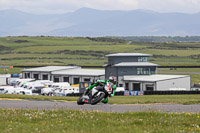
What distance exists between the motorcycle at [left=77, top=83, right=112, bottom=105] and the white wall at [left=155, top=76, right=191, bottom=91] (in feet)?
174

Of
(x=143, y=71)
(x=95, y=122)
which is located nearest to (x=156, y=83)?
(x=143, y=71)

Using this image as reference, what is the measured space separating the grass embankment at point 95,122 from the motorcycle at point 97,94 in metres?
2.42

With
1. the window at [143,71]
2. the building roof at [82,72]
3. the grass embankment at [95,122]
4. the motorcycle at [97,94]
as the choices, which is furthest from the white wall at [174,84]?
the grass embankment at [95,122]

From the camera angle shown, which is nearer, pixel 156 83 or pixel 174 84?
pixel 156 83

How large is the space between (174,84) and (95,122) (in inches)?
2503

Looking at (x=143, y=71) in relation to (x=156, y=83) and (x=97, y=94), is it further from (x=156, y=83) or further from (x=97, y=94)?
(x=97, y=94)

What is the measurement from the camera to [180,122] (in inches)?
645

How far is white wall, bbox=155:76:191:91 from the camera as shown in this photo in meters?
74.8

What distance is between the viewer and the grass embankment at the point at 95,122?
14.6 metres

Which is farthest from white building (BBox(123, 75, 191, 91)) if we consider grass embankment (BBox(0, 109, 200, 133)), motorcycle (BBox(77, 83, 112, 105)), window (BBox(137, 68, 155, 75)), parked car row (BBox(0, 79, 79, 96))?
grass embankment (BBox(0, 109, 200, 133))

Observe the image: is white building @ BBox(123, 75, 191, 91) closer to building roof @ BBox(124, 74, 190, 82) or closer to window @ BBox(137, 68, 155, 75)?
building roof @ BBox(124, 74, 190, 82)

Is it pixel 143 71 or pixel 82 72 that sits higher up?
pixel 143 71

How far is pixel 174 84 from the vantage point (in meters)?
77.9

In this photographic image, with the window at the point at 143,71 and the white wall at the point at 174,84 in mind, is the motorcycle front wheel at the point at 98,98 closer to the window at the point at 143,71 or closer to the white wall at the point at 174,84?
the white wall at the point at 174,84
